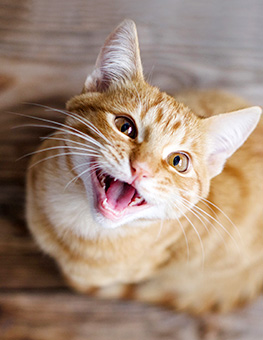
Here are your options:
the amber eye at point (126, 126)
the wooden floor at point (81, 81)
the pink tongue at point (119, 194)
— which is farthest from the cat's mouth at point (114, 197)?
the wooden floor at point (81, 81)

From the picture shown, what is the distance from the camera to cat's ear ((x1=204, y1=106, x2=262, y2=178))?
0.98 meters

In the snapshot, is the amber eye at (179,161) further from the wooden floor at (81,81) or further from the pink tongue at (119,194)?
the wooden floor at (81,81)

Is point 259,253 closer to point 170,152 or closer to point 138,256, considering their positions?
point 138,256

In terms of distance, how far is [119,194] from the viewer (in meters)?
0.98

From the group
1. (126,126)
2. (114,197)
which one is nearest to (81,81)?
(126,126)

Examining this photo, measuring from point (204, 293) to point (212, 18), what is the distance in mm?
1276

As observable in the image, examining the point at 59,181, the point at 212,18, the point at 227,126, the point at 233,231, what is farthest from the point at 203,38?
the point at 59,181

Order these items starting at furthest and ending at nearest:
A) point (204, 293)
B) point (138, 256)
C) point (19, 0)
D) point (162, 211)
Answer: point (19, 0) → point (204, 293) → point (138, 256) → point (162, 211)

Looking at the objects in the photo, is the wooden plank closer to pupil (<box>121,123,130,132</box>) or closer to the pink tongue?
the pink tongue

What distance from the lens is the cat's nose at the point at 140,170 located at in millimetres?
876

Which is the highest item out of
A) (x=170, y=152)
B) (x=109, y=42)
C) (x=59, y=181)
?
(x=109, y=42)

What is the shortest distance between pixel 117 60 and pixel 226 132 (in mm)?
380

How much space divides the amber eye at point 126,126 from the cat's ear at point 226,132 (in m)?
0.22

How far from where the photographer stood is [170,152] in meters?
0.98
